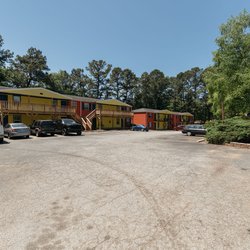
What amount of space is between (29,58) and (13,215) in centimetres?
5202

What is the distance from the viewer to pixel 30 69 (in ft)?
148

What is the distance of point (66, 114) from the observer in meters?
Answer: 27.1

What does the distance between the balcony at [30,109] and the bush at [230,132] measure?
778 inches

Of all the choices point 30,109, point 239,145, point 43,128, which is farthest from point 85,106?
point 239,145

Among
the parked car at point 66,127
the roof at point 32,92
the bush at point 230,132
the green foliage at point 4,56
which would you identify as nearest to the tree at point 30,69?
the green foliage at point 4,56

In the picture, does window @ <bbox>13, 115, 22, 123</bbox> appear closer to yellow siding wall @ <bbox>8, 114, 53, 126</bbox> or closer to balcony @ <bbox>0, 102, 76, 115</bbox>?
yellow siding wall @ <bbox>8, 114, 53, 126</bbox>

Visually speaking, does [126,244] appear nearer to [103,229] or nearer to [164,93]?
[103,229]

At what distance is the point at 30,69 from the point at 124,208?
50.2m

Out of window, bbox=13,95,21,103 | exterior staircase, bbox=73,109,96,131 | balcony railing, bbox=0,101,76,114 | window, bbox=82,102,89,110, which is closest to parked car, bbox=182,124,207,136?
exterior staircase, bbox=73,109,96,131

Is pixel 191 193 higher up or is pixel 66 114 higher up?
pixel 66 114

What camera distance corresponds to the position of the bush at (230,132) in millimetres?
12969

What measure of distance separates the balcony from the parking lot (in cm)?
1752

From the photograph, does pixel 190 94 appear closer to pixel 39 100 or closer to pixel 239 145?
pixel 39 100

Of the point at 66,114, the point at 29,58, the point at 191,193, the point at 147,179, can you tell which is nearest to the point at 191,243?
the point at 191,193
